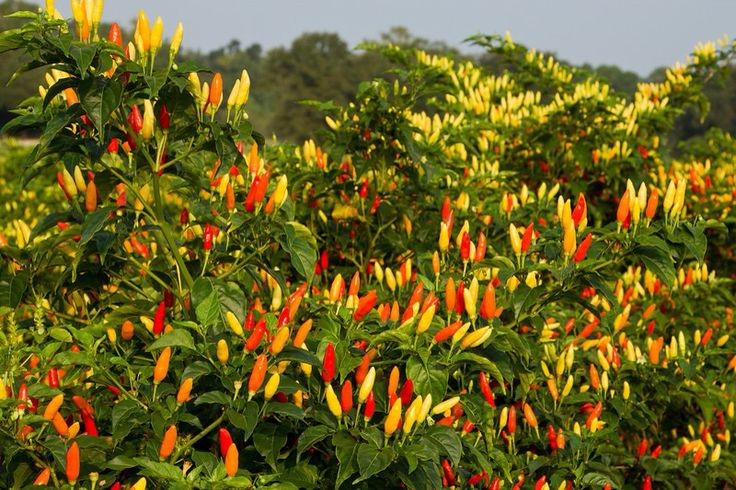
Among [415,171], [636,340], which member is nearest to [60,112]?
[415,171]

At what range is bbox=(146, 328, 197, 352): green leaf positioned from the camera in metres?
2.10

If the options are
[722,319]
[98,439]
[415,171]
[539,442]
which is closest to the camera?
[98,439]

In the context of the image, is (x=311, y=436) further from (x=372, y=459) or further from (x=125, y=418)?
(x=125, y=418)

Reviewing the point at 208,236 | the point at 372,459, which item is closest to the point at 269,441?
the point at 372,459

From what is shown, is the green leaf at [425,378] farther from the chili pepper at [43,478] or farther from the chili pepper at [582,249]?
the chili pepper at [43,478]

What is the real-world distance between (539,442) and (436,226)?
1159mm

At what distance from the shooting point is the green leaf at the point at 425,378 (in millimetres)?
2105

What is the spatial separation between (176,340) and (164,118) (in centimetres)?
64

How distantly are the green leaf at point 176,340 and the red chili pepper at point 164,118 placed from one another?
1.93 ft

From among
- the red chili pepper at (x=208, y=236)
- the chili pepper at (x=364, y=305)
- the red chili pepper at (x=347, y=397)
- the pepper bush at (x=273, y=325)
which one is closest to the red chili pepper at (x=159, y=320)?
the pepper bush at (x=273, y=325)

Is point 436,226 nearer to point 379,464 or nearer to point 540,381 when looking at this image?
point 540,381

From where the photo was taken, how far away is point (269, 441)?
2217mm

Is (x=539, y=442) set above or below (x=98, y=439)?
below

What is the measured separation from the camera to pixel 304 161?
14.7 ft
